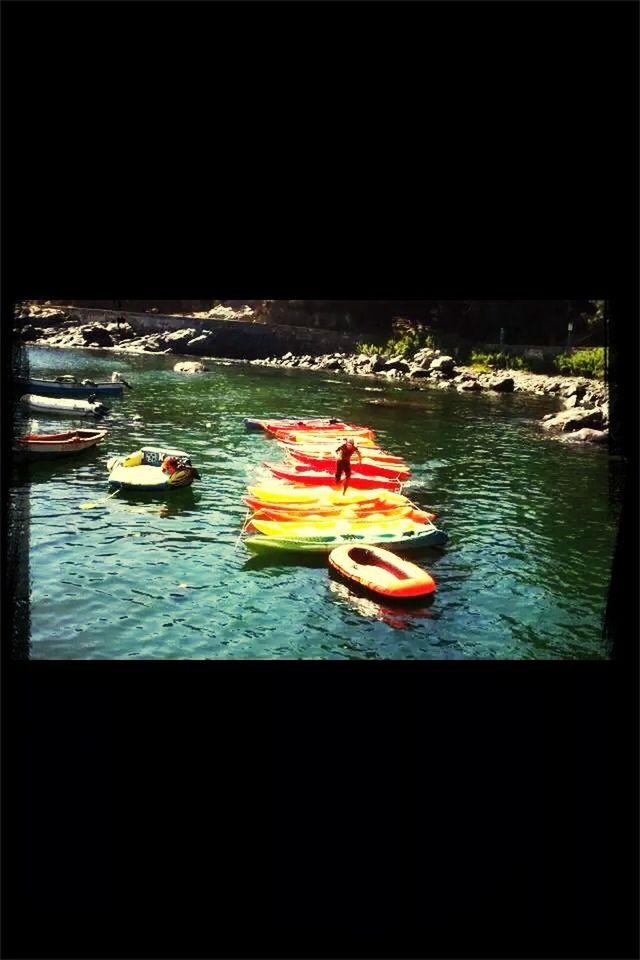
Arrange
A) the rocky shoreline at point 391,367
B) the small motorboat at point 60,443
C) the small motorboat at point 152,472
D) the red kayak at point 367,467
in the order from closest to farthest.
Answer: the small motorboat at point 152,472
the small motorboat at point 60,443
the red kayak at point 367,467
the rocky shoreline at point 391,367

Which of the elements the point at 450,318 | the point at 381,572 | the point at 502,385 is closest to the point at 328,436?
the point at 381,572

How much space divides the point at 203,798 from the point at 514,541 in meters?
8.41

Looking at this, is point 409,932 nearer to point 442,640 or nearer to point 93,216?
point 93,216

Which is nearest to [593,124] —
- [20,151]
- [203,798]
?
[20,151]

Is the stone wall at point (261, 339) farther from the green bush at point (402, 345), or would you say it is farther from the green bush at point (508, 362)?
the green bush at point (508, 362)

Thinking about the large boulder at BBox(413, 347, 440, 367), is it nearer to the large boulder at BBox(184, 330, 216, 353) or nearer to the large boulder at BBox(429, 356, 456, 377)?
the large boulder at BBox(429, 356, 456, 377)

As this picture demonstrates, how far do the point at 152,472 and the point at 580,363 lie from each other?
1804cm

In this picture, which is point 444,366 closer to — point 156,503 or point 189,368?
point 189,368

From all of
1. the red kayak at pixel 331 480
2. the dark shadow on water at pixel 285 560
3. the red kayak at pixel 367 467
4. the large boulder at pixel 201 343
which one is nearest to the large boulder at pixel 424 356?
the large boulder at pixel 201 343

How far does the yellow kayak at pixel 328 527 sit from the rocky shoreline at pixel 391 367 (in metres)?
9.23

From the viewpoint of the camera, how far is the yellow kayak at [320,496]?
35.0ft

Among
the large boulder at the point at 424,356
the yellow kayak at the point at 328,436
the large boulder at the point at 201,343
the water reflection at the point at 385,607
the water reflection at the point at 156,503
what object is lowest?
the water reflection at the point at 385,607

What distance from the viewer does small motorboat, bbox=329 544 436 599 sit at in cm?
812

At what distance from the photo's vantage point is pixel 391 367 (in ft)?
93.4
